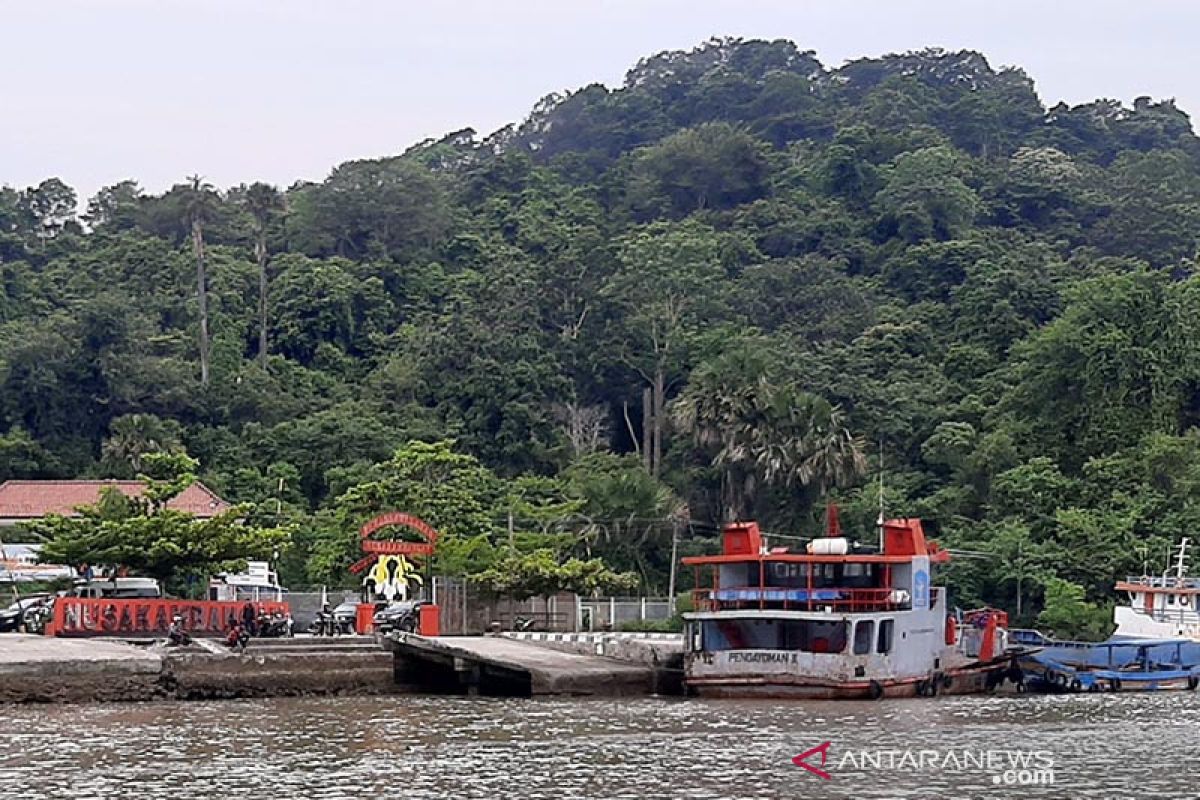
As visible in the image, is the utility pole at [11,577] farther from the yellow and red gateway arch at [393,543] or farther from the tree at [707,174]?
the tree at [707,174]

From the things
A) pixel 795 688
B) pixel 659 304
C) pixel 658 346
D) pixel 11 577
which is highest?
pixel 659 304

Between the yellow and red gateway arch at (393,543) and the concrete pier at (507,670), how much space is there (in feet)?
38.0

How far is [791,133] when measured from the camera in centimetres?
14062

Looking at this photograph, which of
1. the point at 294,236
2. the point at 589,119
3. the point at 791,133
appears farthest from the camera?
the point at 589,119

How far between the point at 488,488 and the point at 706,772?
42168 millimetres

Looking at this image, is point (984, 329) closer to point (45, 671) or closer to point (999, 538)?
point (999, 538)

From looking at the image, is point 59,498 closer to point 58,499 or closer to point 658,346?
point 58,499

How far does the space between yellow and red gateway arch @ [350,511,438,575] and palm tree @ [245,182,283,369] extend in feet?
105

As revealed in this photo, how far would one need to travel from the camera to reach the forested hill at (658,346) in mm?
63219

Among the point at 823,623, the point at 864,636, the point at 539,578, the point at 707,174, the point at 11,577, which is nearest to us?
the point at 864,636

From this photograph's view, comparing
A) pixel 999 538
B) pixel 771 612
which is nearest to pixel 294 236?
pixel 999 538

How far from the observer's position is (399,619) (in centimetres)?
4794

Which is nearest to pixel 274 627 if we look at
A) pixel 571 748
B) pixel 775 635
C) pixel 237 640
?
pixel 237 640

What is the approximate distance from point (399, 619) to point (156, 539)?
266 inches
